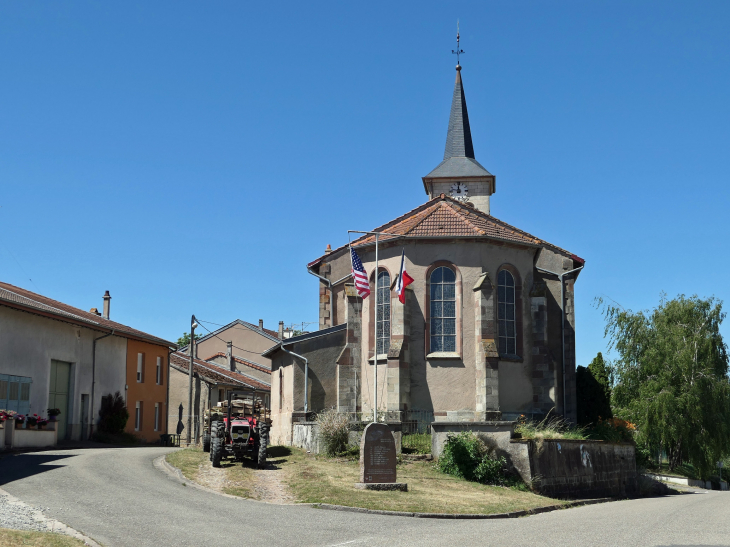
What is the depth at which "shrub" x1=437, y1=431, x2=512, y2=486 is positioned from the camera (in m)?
20.9

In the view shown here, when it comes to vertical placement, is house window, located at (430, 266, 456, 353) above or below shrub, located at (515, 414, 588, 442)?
above

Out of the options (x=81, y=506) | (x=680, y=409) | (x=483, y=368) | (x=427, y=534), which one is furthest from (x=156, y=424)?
(x=427, y=534)

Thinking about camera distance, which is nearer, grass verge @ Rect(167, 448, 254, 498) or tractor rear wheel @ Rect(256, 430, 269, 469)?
grass verge @ Rect(167, 448, 254, 498)

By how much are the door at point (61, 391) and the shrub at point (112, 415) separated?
2.90 m

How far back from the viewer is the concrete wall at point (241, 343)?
62.4m

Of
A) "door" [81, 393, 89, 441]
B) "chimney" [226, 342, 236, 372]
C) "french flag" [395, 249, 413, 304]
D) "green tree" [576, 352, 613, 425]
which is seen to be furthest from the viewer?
"chimney" [226, 342, 236, 372]

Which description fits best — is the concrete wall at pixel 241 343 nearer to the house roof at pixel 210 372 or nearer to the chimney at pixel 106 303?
the house roof at pixel 210 372

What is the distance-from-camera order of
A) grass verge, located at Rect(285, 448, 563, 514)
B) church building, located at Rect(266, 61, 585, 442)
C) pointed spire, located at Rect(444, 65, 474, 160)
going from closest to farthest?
grass verge, located at Rect(285, 448, 563, 514), church building, located at Rect(266, 61, 585, 442), pointed spire, located at Rect(444, 65, 474, 160)

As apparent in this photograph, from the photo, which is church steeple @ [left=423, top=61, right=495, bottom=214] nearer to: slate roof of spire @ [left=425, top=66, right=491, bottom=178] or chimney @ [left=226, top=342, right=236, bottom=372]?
slate roof of spire @ [left=425, top=66, right=491, bottom=178]

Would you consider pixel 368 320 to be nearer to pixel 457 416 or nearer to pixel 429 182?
pixel 457 416

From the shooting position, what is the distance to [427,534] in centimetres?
1245

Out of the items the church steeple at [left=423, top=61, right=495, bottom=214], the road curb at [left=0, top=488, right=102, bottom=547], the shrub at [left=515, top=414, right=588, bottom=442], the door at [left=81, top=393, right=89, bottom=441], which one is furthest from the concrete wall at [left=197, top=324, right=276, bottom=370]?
the road curb at [left=0, top=488, right=102, bottom=547]

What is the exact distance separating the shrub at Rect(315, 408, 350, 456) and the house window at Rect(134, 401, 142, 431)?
19.7 metres

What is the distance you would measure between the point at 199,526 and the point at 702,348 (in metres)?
30.3
